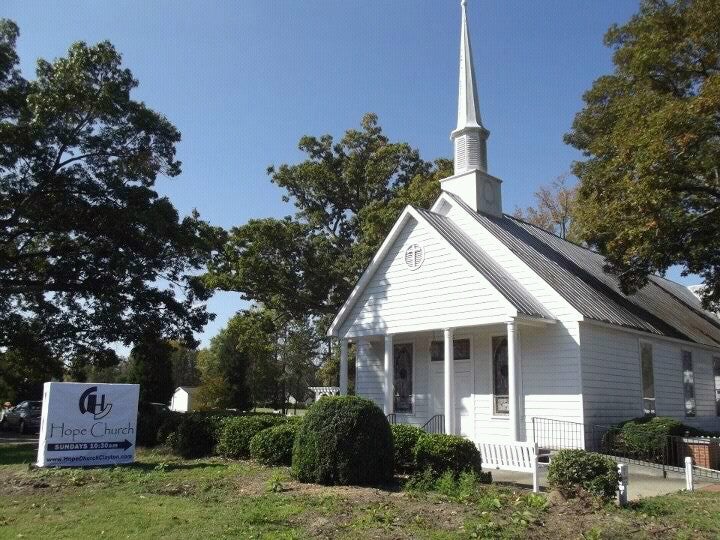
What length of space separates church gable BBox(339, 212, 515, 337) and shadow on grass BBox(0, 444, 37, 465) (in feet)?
29.8

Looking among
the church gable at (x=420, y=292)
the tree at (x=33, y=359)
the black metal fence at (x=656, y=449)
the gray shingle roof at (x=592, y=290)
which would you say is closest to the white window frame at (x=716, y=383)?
the gray shingle roof at (x=592, y=290)

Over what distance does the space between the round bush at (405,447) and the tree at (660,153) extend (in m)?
7.77

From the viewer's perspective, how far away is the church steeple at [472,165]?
2117cm

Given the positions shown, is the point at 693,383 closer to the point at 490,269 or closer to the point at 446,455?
the point at 490,269

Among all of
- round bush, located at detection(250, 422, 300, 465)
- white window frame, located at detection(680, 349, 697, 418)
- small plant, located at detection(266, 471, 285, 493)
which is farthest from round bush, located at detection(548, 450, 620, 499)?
white window frame, located at detection(680, 349, 697, 418)

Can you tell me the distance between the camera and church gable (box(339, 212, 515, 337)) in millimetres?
16609

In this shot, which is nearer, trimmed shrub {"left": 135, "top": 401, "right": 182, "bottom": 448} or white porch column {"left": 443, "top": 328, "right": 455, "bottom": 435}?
white porch column {"left": 443, "top": 328, "right": 455, "bottom": 435}

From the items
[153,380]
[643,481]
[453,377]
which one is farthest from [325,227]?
[643,481]

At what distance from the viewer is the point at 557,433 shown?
52.2 feet

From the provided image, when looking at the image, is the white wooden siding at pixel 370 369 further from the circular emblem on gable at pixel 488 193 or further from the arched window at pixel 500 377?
the circular emblem on gable at pixel 488 193

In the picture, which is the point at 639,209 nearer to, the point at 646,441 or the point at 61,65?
the point at 646,441

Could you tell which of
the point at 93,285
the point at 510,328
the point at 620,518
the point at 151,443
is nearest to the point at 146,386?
the point at 93,285

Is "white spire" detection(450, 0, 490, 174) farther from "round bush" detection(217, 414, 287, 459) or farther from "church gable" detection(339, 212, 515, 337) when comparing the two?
"round bush" detection(217, 414, 287, 459)

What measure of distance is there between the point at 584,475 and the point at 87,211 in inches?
703
